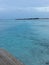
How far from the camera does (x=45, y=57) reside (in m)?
17.8

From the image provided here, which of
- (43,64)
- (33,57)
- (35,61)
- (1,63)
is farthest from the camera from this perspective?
(33,57)

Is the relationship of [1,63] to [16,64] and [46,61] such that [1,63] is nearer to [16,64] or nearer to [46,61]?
[16,64]

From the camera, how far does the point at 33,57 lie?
17.8 m

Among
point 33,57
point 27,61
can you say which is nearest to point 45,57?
point 33,57

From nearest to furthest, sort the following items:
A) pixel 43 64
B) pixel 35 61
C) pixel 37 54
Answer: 1. pixel 43 64
2. pixel 35 61
3. pixel 37 54

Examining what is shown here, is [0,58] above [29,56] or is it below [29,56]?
above

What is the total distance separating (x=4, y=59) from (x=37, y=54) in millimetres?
8595

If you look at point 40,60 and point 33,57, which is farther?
point 33,57

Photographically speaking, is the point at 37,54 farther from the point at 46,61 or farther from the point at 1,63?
the point at 1,63

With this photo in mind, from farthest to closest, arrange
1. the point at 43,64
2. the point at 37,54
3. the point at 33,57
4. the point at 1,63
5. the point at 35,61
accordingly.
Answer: the point at 37,54, the point at 33,57, the point at 35,61, the point at 43,64, the point at 1,63

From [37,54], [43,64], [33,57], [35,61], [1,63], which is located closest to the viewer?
[1,63]

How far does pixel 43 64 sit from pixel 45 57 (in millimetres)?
2543

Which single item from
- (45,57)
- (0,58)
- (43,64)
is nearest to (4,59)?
(0,58)

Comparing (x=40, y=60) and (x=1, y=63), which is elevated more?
(x=1, y=63)
